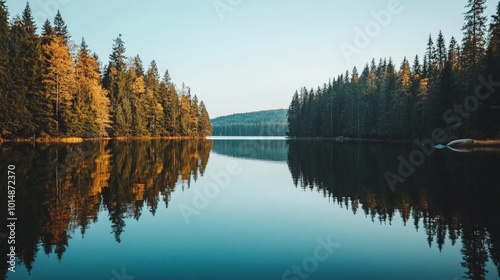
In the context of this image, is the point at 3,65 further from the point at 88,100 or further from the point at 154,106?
the point at 154,106

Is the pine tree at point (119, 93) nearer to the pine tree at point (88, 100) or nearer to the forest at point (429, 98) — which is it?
the pine tree at point (88, 100)

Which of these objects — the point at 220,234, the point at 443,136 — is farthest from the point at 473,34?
the point at 220,234

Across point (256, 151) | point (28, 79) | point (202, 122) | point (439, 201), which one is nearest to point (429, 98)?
point (256, 151)

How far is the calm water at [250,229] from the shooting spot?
739 centimetres

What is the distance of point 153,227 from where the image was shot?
1051 centimetres

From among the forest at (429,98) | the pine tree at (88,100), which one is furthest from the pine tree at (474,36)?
the pine tree at (88,100)

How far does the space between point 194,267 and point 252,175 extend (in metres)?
17.3

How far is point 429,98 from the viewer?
65000 mm

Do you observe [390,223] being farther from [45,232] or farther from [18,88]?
[18,88]

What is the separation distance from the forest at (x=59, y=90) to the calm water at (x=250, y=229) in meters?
34.5

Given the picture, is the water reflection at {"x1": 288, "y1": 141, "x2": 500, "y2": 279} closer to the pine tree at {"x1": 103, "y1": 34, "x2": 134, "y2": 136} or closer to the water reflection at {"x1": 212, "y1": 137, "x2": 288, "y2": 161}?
the water reflection at {"x1": 212, "y1": 137, "x2": 288, "y2": 161}

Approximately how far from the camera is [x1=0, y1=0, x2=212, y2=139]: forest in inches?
1784

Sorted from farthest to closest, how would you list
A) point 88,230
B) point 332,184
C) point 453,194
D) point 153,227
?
point 332,184
point 453,194
point 153,227
point 88,230

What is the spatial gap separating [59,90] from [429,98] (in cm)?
6641
